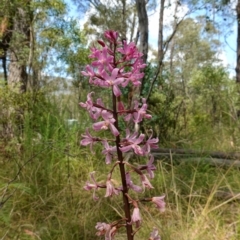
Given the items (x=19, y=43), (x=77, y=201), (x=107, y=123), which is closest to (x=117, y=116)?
(x=107, y=123)

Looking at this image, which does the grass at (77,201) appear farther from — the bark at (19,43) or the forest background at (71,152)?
the bark at (19,43)

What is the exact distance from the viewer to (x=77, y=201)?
337cm

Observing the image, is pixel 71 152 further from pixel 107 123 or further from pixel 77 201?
pixel 107 123

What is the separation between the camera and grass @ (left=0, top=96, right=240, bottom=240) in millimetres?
2580

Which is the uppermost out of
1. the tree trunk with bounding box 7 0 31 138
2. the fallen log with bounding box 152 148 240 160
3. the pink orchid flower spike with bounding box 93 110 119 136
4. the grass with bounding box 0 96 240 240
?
the tree trunk with bounding box 7 0 31 138

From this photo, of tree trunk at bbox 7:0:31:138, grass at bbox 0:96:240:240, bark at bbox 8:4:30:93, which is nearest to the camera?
grass at bbox 0:96:240:240

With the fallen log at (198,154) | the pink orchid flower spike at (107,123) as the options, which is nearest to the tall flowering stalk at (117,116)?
the pink orchid flower spike at (107,123)

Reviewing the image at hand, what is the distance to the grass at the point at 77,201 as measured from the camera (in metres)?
2.58

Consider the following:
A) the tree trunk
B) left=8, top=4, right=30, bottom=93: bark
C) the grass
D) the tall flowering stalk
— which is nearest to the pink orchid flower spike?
the tall flowering stalk

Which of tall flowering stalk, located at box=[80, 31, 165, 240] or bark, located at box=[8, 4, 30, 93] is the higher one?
bark, located at box=[8, 4, 30, 93]

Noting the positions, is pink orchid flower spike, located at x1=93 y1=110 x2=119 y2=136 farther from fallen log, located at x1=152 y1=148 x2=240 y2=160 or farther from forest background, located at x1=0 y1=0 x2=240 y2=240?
fallen log, located at x1=152 y1=148 x2=240 y2=160

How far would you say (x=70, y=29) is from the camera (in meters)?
7.78

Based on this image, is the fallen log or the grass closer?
the grass

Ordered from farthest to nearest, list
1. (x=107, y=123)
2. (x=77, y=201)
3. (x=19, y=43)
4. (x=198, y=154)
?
(x=19, y=43)
(x=198, y=154)
(x=77, y=201)
(x=107, y=123)
